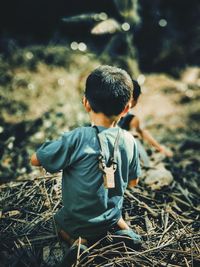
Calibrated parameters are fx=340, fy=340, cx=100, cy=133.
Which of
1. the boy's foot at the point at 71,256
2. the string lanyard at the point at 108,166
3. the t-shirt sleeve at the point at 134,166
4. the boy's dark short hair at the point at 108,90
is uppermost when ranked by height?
the boy's dark short hair at the point at 108,90

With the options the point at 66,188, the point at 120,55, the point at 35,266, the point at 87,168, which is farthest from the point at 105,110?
the point at 120,55

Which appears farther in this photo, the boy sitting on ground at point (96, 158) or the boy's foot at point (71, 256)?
the boy's foot at point (71, 256)

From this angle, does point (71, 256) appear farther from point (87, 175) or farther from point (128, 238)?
point (87, 175)

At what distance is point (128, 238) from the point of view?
2.45 meters

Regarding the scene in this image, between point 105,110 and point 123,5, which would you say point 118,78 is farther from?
point 123,5

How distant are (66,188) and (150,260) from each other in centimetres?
79

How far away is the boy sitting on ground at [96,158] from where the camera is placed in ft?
6.82

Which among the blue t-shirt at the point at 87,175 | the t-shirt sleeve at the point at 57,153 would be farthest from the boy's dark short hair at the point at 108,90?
the t-shirt sleeve at the point at 57,153

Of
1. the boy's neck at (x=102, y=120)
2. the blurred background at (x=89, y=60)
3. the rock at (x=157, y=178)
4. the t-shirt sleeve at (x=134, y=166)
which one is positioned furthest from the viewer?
the blurred background at (x=89, y=60)

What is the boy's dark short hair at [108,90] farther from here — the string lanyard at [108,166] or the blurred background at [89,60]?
the blurred background at [89,60]

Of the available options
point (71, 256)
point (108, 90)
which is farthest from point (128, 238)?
point (108, 90)

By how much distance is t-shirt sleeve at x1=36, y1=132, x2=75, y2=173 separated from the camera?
2.12 meters

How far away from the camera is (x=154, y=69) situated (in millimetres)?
6992

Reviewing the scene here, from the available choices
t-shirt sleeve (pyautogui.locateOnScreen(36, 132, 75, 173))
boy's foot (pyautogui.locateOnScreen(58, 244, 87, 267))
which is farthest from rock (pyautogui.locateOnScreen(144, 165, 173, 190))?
t-shirt sleeve (pyautogui.locateOnScreen(36, 132, 75, 173))
